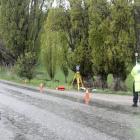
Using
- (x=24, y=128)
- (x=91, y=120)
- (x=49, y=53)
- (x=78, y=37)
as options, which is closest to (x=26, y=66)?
(x=49, y=53)

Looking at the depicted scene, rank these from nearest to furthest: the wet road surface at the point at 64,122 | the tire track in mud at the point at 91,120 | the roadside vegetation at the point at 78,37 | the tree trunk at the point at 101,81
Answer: the wet road surface at the point at 64,122
the tire track in mud at the point at 91,120
the roadside vegetation at the point at 78,37
the tree trunk at the point at 101,81

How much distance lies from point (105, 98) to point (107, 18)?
8324mm

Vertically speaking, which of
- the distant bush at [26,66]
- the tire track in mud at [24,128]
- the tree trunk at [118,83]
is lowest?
the tire track in mud at [24,128]

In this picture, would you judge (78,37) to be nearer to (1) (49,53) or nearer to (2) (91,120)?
(1) (49,53)

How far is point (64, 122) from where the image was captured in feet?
51.8

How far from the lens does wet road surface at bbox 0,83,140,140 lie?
516 inches

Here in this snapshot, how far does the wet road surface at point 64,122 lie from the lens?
13.1 meters

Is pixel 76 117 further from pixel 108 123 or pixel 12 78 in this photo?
pixel 12 78

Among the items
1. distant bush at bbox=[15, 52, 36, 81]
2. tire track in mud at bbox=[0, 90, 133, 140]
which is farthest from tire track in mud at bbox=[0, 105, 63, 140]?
distant bush at bbox=[15, 52, 36, 81]

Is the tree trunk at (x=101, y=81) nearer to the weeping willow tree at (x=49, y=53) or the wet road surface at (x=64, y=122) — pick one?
the weeping willow tree at (x=49, y=53)

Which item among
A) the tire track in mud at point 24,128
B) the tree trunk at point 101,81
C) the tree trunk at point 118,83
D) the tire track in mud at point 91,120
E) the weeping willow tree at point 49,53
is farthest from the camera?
the weeping willow tree at point 49,53

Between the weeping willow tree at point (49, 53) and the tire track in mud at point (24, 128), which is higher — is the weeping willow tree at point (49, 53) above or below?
above

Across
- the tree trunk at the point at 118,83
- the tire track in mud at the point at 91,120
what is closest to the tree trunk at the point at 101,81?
the tree trunk at the point at 118,83

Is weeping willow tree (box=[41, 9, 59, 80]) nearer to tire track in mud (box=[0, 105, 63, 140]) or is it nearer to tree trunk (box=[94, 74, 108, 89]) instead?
tree trunk (box=[94, 74, 108, 89])
